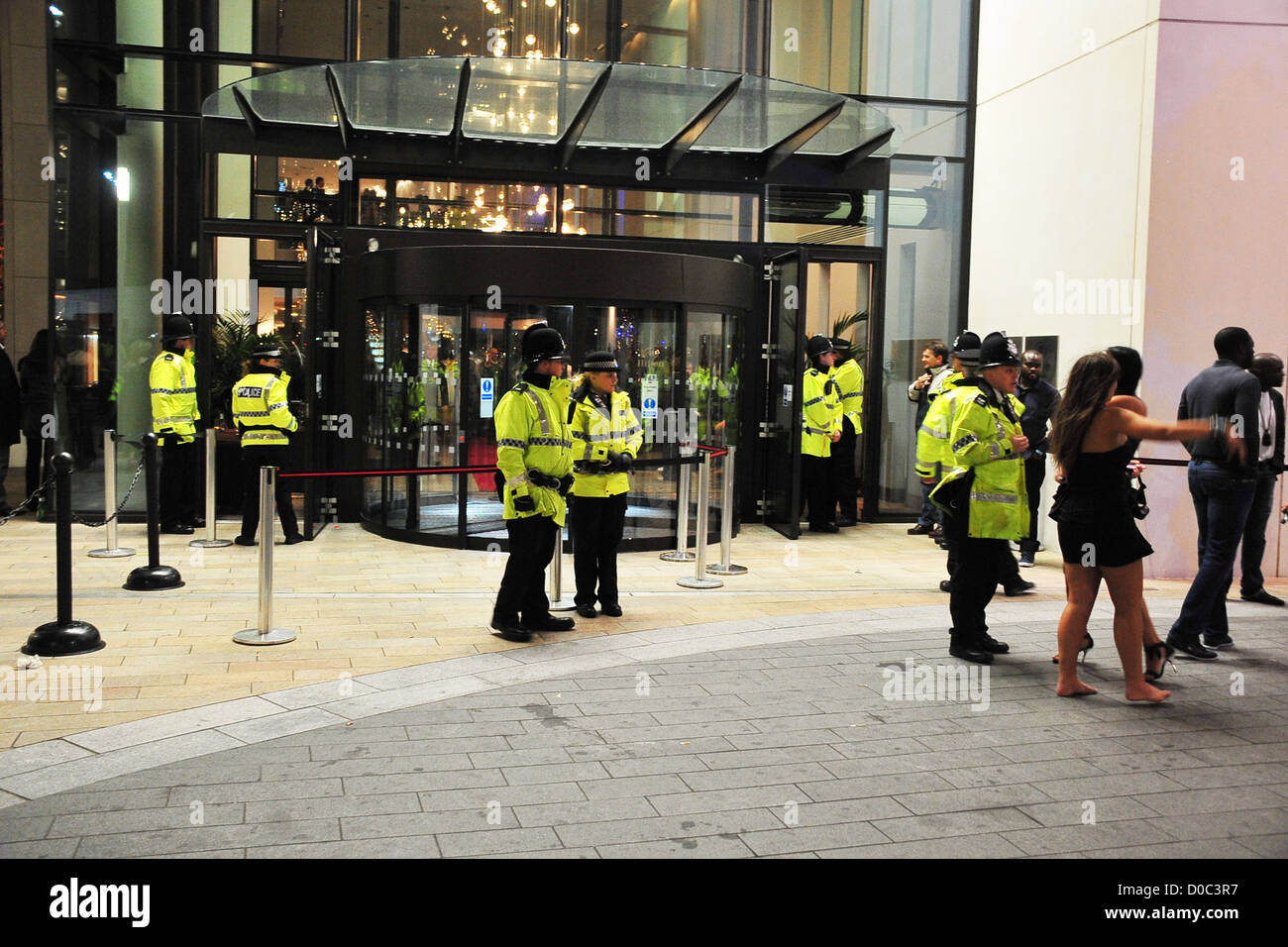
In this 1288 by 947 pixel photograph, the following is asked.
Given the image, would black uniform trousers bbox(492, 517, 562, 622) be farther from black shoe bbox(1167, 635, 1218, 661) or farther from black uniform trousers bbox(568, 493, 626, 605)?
black shoe bbox(1167, 635, 1218, 661)

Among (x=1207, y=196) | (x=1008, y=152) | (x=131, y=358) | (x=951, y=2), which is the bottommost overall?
(x=131, y=358)

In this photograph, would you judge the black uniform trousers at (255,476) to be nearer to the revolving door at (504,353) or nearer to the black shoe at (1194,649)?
the revolving door at (504,353)

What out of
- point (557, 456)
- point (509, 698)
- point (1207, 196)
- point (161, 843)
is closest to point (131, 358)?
point (557, 456)

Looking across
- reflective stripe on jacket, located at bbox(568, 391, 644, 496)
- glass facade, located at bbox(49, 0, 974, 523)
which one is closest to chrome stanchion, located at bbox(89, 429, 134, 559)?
glass facade, located at bbox(49, 0, 974, 523)

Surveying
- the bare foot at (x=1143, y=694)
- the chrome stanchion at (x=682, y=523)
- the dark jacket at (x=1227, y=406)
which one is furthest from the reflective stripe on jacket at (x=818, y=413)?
the bare foot at (x=1143, y=694)

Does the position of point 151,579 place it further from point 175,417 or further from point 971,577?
point 971,577

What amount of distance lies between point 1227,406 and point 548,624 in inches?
175

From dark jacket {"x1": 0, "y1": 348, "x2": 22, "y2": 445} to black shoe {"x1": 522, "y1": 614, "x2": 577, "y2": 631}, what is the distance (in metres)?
8.01

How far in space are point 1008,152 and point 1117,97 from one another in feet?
7.22

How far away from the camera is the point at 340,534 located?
11.8m

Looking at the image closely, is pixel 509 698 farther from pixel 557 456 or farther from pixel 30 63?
pixel 30 63

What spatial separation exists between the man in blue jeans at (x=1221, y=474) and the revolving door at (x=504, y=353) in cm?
499

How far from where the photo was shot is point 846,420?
42.5ft

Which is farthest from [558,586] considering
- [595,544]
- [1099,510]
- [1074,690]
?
[1099,510]
